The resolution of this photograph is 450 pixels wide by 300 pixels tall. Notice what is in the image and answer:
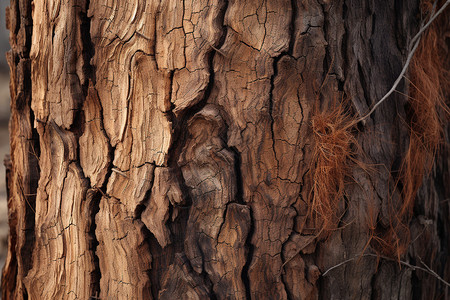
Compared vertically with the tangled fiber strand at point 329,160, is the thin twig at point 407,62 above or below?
above

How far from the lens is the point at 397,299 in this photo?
1274mm

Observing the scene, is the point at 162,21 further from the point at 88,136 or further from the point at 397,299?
the point at 397,299

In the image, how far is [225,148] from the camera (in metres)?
1.10

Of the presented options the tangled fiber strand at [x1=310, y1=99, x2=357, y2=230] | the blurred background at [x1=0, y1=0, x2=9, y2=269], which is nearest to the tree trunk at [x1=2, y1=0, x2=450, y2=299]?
the tangled fiber strand at [x1=310, y1=99, x2=357, y2=230]

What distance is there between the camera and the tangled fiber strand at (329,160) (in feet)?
3.67

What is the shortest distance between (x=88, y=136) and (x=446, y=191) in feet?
4.27

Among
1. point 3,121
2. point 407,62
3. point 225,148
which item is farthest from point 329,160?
point 3,121

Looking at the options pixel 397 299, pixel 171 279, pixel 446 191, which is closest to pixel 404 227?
pixel 397 299

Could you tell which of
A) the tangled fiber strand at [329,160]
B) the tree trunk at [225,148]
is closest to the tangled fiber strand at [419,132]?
the tree trunk at [225,148]

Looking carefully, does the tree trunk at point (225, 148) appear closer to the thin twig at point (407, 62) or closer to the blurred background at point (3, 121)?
the thin twig at point (407, 62)

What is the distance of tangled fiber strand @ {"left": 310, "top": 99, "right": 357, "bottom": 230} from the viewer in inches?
44.0

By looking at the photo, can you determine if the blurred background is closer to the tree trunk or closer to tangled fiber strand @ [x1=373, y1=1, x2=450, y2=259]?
the tree trunk

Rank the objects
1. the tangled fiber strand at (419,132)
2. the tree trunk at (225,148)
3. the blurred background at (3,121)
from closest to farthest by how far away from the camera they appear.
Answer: the tree trunk at (225,148) < the tangled fiber strand at (419,132) < the blurred background at (3,121)

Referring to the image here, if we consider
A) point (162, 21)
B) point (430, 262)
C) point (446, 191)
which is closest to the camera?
point (162, 21)
